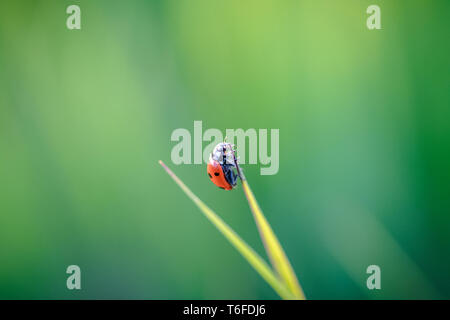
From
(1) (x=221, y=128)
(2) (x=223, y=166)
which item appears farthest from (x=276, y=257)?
(1) (x=221, y=128)

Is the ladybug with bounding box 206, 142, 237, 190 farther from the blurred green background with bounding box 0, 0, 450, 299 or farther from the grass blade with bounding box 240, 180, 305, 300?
the grass blade with bounding box 240, 180, 305, 300

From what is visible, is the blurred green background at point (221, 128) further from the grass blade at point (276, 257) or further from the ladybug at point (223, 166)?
the grass blade at point (276, 257)

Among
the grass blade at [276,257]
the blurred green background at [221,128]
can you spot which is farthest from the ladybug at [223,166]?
the grass blade at [276,257]

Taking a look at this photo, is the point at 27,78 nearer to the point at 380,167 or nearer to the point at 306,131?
the point at 306,131

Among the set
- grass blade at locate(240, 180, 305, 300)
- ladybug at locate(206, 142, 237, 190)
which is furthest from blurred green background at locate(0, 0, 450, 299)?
grass blade at locate(240, 180, 305, 300)

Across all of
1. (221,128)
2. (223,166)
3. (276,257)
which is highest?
(221,128)

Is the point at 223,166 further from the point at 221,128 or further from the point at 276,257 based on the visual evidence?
the point at 276,257
